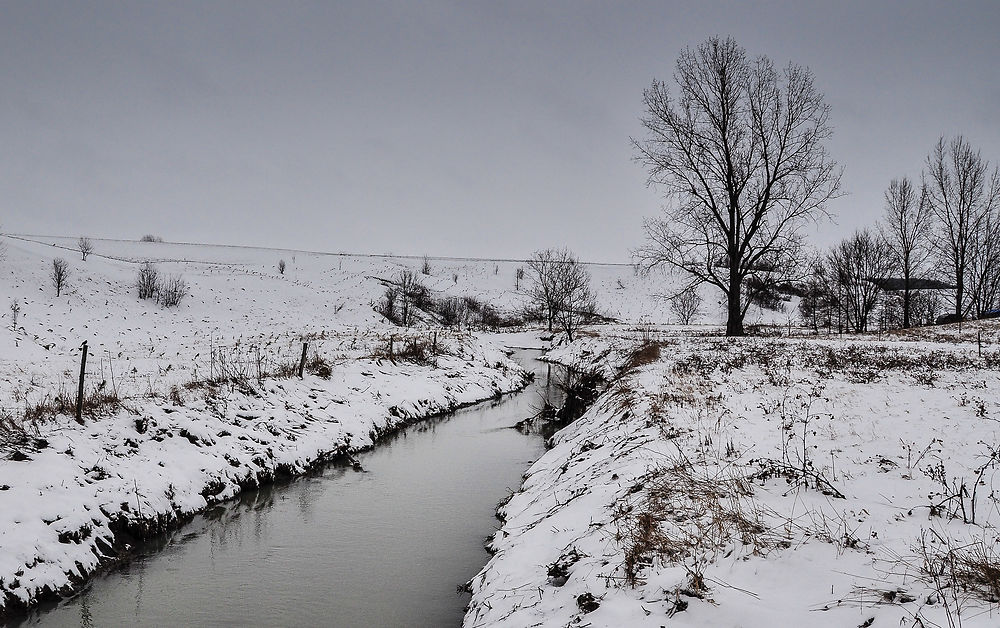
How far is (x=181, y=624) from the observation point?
550 centimetres

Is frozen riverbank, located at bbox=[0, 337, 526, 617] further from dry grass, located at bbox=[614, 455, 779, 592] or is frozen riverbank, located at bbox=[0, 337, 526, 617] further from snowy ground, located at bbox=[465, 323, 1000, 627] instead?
dry grass, located at bbox=[614, 455, 779, 592]

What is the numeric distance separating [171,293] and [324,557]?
2064 inches

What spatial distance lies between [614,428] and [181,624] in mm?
7000

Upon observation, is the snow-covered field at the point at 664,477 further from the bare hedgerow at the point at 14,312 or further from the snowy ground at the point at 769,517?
the bare hedgerow at the point at 14,312

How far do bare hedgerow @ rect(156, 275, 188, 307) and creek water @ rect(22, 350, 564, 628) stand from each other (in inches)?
1864

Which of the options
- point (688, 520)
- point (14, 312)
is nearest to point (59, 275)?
point (14, 312)

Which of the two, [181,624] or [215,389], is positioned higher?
[215,389]

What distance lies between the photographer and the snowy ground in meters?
3.56

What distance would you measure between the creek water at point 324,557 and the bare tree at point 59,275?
48.6m

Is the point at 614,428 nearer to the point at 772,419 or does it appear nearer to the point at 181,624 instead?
the point at 772,419

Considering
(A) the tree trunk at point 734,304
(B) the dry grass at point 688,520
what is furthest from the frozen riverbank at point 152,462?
(A) the tree trunk at point 734,304

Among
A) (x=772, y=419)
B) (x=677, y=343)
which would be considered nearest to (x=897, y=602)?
(x=772, y=419)

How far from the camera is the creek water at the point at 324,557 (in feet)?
18.8

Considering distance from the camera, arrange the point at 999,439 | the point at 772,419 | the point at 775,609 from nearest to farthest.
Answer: the point at 775,609 → the point at 999,439 → the point at 772,419
